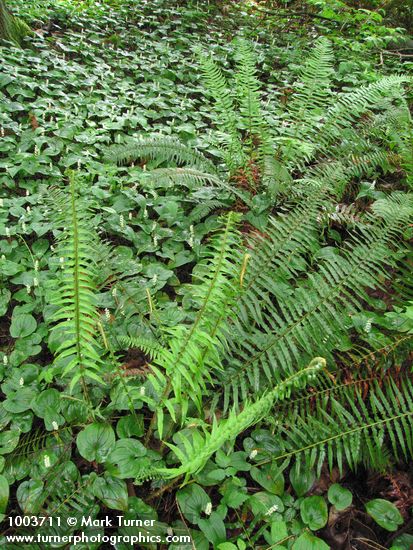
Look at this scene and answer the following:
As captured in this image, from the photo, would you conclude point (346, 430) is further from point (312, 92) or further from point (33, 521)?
point (312, 92)

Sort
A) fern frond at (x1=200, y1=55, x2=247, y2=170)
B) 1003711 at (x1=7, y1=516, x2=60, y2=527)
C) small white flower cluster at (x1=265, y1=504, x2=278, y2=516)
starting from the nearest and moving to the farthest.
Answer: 1003711 at (x1=7, y1=516, x2=60, y2=527) < small white flower cluster at (x1=265, y1=504, x2=278, y2=516) < fern frond at (x1=200, y1=55, x2=247, y2=170)

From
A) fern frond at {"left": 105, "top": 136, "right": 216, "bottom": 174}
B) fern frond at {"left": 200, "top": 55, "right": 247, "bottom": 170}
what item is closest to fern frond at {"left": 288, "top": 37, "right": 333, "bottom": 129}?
fern frond at {"left": 200, "top": 55, "right": 247, "bottom": 170}

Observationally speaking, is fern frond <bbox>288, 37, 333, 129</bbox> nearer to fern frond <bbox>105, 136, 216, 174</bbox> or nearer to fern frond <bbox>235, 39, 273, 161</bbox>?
fern frond <bbox>235, 39, 273, 161</bbox>

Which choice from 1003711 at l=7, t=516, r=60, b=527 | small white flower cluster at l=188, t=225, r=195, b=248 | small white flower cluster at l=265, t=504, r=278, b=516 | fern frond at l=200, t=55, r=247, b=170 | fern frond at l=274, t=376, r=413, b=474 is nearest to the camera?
1003711 at l=7, t=516, r=60, b=527

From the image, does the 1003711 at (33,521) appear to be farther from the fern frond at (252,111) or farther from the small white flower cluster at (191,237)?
the fern frond at (252,111)

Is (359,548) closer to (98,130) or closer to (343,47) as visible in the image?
(98,130)

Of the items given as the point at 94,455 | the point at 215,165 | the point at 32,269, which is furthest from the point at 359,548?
the point at 215,165

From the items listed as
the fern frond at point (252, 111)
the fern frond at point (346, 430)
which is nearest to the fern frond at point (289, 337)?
the fern frond at point (346, 430)

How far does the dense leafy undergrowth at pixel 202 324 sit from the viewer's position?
6.88 ft

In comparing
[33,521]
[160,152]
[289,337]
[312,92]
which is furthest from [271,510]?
[312,92]

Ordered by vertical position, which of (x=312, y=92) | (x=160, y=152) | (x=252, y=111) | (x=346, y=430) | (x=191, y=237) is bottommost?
(x=346, y=430)

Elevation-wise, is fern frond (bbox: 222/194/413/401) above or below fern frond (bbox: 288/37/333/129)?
below

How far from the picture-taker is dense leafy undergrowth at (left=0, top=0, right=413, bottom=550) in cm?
210

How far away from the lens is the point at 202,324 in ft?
7.31
